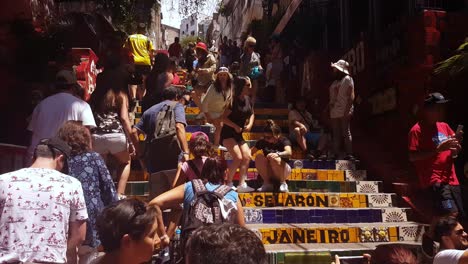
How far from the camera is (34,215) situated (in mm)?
3406

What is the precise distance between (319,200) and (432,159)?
2.30m

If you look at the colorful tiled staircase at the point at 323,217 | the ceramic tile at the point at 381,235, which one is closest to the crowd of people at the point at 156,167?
the colorful tiled staircase at the point at 323,217

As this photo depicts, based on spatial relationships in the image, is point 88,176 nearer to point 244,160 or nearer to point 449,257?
point 449,257

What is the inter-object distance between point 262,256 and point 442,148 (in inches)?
172

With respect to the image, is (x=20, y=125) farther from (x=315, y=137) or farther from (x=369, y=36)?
(x=369, y=36)

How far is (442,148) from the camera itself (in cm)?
597

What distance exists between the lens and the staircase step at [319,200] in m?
7.91

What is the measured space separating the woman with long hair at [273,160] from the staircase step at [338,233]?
0.93 meters

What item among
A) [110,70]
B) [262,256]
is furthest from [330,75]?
[262,256]

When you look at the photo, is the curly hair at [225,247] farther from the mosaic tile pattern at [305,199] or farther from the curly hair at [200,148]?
the mosaic tile pattern at [305,199]

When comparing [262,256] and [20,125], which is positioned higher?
[20,125]

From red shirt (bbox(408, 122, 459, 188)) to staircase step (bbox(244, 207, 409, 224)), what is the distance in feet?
5.91

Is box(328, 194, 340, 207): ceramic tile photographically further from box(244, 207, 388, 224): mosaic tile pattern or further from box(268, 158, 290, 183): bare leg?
box(268, 158, 290, 183): bare leg

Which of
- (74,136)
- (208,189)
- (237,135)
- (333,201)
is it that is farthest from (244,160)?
(74,136)
